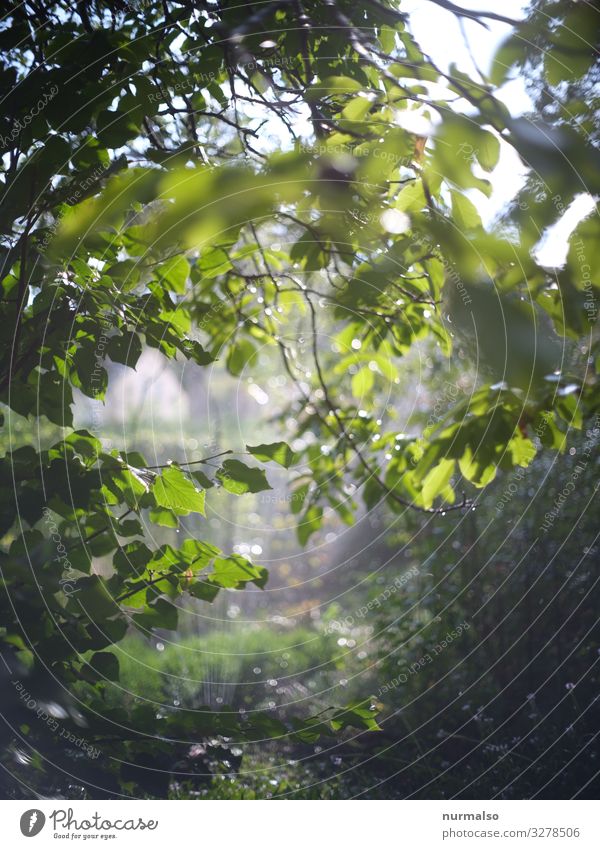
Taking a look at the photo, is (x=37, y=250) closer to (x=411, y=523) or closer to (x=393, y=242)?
(x=393, y=242)

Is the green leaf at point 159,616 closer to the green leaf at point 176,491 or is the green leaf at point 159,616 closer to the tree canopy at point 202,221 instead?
the tree canopy at point 202,221

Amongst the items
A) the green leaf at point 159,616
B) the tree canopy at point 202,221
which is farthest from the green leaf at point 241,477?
the green leaf at point 159,616

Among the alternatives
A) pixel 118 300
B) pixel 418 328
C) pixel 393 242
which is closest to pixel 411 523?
pixel 418 328

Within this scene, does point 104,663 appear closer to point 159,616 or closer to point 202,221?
point 159,616

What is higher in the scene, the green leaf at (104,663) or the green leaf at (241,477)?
the green leaf at (241,477)
